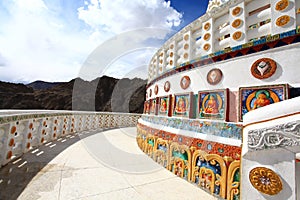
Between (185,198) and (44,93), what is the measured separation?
157 ft

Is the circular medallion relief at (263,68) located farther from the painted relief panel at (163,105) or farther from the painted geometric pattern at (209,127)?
the painted relief panel at (163,105)

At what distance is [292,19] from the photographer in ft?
8.41

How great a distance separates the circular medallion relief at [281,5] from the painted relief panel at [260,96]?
1.34 meters

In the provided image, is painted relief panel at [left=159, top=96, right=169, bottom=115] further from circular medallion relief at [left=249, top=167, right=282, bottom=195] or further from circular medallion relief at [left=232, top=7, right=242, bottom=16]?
circular medallion relief at [left=249, top=167, right=282, bottom=195]

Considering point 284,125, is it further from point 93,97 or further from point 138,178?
point 93,97

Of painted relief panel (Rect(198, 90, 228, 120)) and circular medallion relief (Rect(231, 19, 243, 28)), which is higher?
circular medallion relief (Rect(231, 19, 243, 28))

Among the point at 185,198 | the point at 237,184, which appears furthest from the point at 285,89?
the point at 185,198

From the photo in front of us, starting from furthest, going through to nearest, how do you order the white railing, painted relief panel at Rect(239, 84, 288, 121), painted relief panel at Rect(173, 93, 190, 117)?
painted relief panel at Rect(173, 93, 190, 117) → painted relief panel at Rect(239, 84, 288, 121) → the white railing

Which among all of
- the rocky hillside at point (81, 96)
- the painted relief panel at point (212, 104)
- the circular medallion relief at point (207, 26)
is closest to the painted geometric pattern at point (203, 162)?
the painted relief panel at point (212, 104)

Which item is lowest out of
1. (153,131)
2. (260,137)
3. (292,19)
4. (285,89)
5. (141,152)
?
(141,152)

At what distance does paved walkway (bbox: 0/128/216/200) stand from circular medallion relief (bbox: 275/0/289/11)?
348 centimetres

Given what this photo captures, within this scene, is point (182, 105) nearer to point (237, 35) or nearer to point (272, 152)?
point (237, 35)

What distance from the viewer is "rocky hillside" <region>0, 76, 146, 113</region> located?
3417 centimetres

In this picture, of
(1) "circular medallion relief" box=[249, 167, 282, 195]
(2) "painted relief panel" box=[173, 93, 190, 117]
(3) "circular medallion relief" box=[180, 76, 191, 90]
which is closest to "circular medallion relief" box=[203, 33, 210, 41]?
(3) "circular medallion relief" box=[180, 76, 191, 90]
